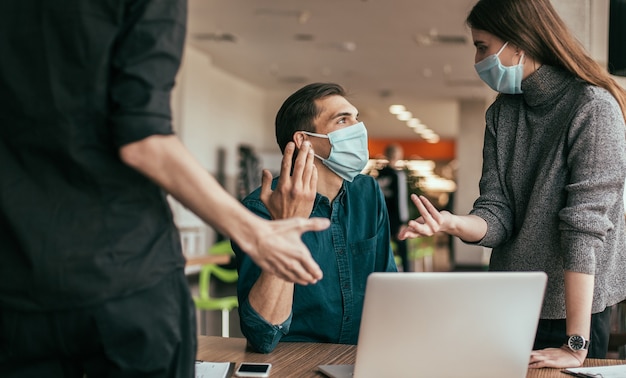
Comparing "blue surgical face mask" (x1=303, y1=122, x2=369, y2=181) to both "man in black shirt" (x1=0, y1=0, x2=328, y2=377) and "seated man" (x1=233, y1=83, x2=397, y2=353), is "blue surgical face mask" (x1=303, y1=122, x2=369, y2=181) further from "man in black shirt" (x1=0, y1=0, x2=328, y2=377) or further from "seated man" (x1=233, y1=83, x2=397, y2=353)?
"man in black shirt" (x1=0, y1=0, x2=328, y2=377)

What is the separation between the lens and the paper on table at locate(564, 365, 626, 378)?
1.38 m

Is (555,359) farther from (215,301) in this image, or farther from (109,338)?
(215,301)

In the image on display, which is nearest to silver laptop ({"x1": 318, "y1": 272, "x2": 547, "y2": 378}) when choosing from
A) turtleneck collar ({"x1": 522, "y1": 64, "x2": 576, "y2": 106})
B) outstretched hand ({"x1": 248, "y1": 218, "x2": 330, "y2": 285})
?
outstretched hand ({"x1": 248, "y1": 218, "x2": 330, "y2": 285})

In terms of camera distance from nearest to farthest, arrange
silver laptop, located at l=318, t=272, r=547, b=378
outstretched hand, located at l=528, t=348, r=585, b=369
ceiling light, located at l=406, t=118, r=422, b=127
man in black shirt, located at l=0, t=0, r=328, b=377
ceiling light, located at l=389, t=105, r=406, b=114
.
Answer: man in black shirt, located at l=0, t=0, r=328, b=377, silver laptop, located at l=318, t=272, r=547, b=378, outstretched hand, located at l=528, t=348, r=585, b=369, ceiling light, located at l=389, t=105, r=406, b=114, ceiling light, located at l=406, t=118, r=422, b=127

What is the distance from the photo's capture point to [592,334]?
1.74 m

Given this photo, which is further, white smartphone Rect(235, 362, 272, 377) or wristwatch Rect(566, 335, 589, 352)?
wristwatch Rect(566, 335, 589, 352)

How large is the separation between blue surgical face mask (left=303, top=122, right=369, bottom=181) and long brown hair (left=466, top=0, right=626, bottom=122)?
0.48 m

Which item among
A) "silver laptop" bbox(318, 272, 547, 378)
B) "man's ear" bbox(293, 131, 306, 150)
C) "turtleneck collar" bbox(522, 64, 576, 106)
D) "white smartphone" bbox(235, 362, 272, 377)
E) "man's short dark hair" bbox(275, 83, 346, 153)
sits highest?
"turtleneck collar" bbox(522, 64, 576, 106)

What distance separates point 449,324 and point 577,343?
490 mm

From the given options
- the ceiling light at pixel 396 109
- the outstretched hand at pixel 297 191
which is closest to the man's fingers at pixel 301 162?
the outstretched hand at pixel 297 191

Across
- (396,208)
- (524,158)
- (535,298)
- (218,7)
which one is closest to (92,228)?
(535,298)

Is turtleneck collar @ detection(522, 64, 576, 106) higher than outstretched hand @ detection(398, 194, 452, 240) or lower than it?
higher

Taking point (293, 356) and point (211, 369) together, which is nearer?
point (211, 369)

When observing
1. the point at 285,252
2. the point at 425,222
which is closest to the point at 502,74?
the point at 425,222
